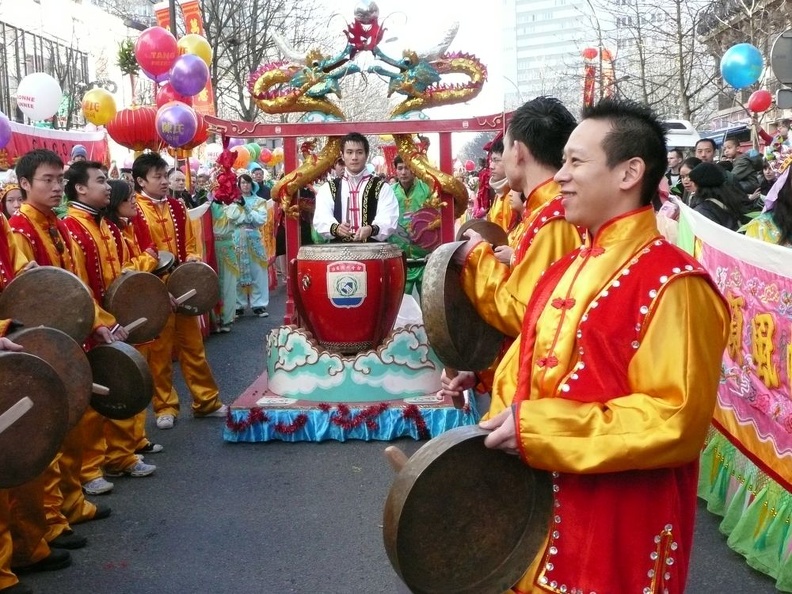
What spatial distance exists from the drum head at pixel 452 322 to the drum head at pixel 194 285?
361cm

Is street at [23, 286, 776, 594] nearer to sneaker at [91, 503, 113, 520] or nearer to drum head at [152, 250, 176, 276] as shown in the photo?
sneaker at [91, 503, 113, 520]

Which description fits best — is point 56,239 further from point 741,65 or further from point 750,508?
point 741,65

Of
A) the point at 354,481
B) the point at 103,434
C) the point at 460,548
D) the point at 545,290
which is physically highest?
the point at 545,290

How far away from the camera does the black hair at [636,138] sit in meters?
1.93

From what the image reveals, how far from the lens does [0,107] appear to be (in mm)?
26969

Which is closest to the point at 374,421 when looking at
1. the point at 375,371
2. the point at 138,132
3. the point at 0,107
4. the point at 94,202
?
the point at 375,371

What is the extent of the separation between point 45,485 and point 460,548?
110 inches

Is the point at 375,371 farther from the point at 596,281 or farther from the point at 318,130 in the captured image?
the point at 596,281

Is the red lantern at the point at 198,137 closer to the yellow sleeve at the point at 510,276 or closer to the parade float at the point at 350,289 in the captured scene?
the parade float at the point at 350,289

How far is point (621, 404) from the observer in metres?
1.78

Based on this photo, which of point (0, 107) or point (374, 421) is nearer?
point (374, 421)

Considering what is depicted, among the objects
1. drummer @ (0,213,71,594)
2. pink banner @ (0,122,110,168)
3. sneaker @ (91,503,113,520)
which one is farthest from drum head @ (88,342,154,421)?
pink banner @ (0,122,110,168)

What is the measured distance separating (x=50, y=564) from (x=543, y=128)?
2.85 m

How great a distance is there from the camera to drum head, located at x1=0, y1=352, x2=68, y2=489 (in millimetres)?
2779
